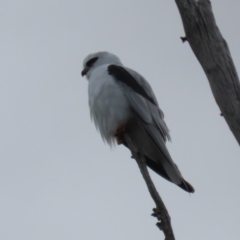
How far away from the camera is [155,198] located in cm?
354

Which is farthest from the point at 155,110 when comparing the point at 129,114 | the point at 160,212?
the point at 160,212

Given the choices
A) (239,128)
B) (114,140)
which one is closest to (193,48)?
(239,128)

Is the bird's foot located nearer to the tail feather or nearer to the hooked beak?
the tail feather

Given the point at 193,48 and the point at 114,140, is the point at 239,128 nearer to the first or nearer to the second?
the point at 193,48

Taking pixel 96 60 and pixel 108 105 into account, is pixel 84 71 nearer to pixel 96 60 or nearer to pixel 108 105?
pixel 96 60

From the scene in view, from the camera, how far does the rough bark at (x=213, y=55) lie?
3836 mm

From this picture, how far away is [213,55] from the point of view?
3.99m

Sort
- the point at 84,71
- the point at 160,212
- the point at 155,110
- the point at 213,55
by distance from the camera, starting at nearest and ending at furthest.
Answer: the point at 160,212
the point at 213,55
the point at 155,110
the point at 84,71

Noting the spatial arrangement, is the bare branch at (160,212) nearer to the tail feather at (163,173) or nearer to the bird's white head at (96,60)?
the tail feather at (163,173)

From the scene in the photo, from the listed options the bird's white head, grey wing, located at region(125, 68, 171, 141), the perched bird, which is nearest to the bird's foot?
the perched bird

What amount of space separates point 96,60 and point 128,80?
123 centimetres

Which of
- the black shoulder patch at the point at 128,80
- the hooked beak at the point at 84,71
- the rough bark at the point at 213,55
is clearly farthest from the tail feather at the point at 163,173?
the hooked beak at the point at 84,71

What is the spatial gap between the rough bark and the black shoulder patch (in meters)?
1.74

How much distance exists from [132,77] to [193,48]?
75.6 inches
